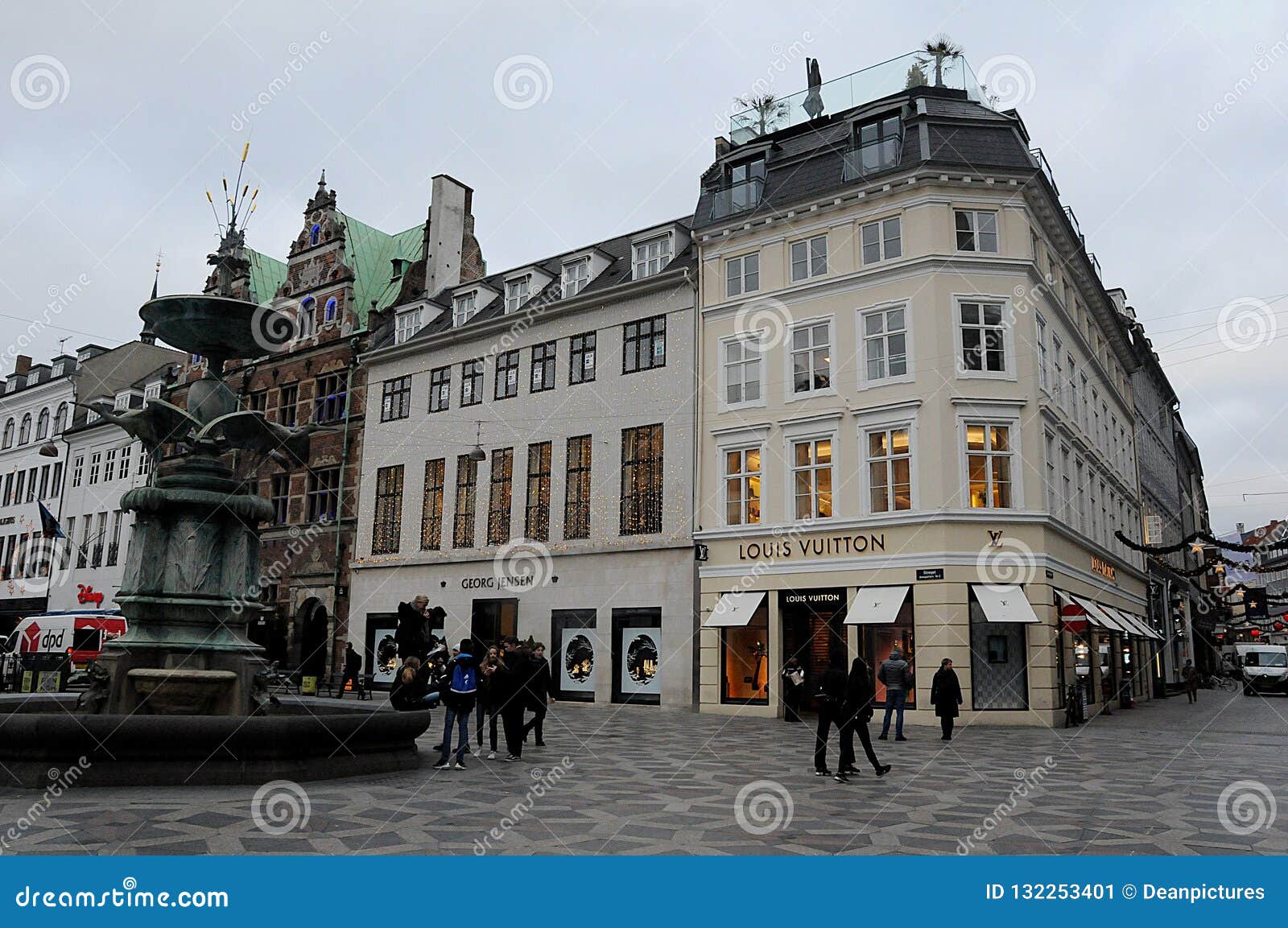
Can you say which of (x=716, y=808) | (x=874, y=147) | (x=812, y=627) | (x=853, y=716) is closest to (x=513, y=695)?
(x=853, y=716)

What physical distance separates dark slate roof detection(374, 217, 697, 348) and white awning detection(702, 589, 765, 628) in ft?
33.0

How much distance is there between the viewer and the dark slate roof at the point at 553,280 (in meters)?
31.2

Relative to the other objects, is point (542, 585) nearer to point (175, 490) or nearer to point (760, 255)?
point (760, 255)

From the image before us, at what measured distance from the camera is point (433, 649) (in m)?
15.3

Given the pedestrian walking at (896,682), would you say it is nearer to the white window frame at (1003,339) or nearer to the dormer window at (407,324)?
the white window frame at (1003,339)

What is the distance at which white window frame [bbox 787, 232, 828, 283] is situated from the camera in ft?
88.2

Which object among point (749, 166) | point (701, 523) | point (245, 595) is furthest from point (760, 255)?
point (245, 595)

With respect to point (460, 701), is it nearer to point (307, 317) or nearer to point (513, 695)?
point (513, 695)

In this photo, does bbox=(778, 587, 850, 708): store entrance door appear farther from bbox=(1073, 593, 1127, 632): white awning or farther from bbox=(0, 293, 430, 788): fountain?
bbox=(0, 293, 430, 788): fountain

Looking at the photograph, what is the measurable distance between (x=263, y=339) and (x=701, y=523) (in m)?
17.0

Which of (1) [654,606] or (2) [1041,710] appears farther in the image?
(1) [654,606]

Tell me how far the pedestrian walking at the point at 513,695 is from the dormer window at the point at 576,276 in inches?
775

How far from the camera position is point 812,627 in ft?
83.7

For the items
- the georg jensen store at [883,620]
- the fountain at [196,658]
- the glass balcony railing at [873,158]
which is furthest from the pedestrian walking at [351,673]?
the glass balcony railing at [873,158]
